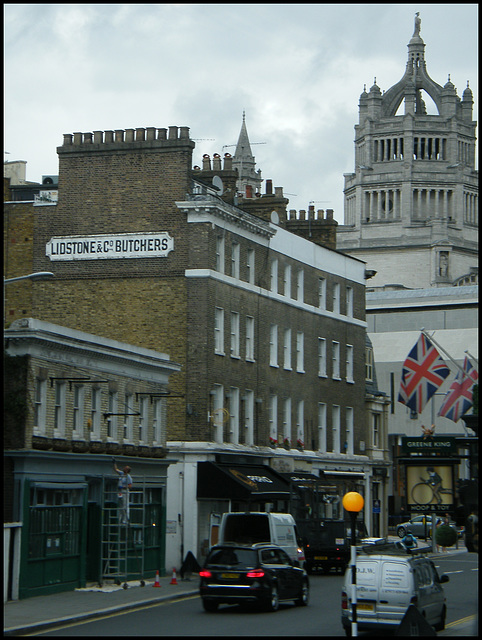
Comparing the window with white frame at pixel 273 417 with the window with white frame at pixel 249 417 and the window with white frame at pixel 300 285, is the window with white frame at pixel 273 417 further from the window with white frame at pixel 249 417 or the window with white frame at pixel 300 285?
the window with white frame at pixel 300 285

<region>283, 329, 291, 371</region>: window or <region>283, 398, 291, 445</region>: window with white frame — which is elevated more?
<region>283, 329, 291, 371</region>: window

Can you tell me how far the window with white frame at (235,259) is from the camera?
5718 centimetres

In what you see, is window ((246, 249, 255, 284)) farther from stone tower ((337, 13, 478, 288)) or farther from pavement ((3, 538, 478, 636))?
stone tower ((337, 13, 478, 288))

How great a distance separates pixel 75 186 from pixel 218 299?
25.7 feet

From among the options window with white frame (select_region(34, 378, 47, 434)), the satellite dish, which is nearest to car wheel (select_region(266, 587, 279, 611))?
window with white frame (select_region(34, 378, 47, 434))

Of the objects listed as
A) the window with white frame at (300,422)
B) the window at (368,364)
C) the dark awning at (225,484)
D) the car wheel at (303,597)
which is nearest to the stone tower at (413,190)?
the window at (368,364)

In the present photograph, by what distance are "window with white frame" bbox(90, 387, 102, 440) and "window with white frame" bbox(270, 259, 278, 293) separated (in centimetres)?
1787

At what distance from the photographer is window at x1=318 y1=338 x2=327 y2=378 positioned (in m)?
67.1

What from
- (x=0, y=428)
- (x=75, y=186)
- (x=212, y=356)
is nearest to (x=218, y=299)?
(x=212, y=356)

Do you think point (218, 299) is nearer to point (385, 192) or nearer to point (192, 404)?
point (192, 404)

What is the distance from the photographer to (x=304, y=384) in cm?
6481

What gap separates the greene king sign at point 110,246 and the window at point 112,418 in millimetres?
10032

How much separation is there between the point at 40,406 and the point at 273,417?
22.3 metres

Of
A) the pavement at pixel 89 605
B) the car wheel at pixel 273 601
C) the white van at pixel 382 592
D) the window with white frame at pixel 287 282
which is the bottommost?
the pavement at pixel 89 605
